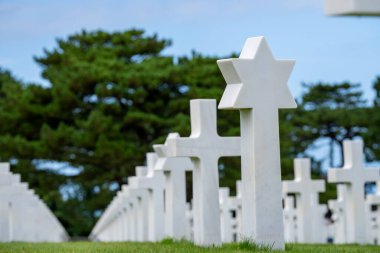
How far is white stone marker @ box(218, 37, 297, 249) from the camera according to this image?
36.6 feet

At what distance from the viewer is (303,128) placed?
5428 centimetres

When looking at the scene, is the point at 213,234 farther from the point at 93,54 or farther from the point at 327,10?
the point at 93,54

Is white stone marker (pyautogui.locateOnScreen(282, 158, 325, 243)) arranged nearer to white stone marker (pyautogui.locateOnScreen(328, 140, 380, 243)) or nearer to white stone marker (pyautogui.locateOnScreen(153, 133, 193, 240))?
white stone marker (pyautogui.locateOnScreen(328, 140, 380, 243))

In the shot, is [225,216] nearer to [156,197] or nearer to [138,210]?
[138,210]

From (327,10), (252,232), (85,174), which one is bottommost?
(252,232)

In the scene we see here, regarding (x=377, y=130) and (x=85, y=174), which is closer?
(x=85, y=174)

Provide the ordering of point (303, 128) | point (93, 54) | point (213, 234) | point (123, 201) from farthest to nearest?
point (303, 128) → point (93, 54) → point (123, 201) → point (213, 234)

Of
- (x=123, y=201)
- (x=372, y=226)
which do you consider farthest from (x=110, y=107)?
(x=372, y=226)

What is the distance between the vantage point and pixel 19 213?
77.4 ft

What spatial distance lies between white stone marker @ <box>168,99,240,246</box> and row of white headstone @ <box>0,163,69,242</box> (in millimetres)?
6027

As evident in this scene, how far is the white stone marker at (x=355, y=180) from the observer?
57.5ft

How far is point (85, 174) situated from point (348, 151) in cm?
2993

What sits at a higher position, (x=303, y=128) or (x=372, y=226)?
(x=303, y=128)

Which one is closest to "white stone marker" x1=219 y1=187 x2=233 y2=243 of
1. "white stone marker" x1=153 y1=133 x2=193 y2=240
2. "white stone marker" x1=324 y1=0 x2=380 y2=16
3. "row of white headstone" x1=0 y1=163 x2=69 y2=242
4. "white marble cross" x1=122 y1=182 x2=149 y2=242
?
"white marble cross" x1=122 y1=182 x2=149 y2=242
